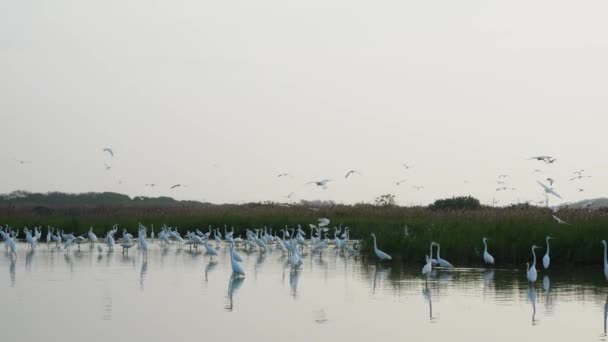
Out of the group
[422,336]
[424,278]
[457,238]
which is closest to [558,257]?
[457,238]

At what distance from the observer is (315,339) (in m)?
13.1

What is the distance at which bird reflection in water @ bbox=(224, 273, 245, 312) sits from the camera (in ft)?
53.4

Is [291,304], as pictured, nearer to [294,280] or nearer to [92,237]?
[294,280]

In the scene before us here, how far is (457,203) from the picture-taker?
4525cm

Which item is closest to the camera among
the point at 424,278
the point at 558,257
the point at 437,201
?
the point at 424,278

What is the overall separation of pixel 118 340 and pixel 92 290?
5.61m

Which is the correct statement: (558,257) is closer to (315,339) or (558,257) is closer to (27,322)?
(315,339)

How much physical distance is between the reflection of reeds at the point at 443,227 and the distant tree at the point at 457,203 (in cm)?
357

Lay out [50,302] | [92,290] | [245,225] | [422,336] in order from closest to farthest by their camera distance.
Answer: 1. [422,336]
2. [50,302]
3. [92,290]
4. [245,225]

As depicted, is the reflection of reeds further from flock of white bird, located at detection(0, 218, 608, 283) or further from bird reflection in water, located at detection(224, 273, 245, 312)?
bird reflection in water, located at detection(224, 273, 245, 312)

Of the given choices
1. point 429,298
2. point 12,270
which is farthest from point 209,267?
point 429,298

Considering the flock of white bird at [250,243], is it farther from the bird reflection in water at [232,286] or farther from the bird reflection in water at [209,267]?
the bird reflection in water at [209,267]

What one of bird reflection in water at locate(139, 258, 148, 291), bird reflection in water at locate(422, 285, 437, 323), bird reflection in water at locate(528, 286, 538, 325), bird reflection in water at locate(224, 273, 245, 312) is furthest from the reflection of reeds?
bird reflection in water at locate(139, 258, 148, 291)

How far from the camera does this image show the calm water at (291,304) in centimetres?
1371
